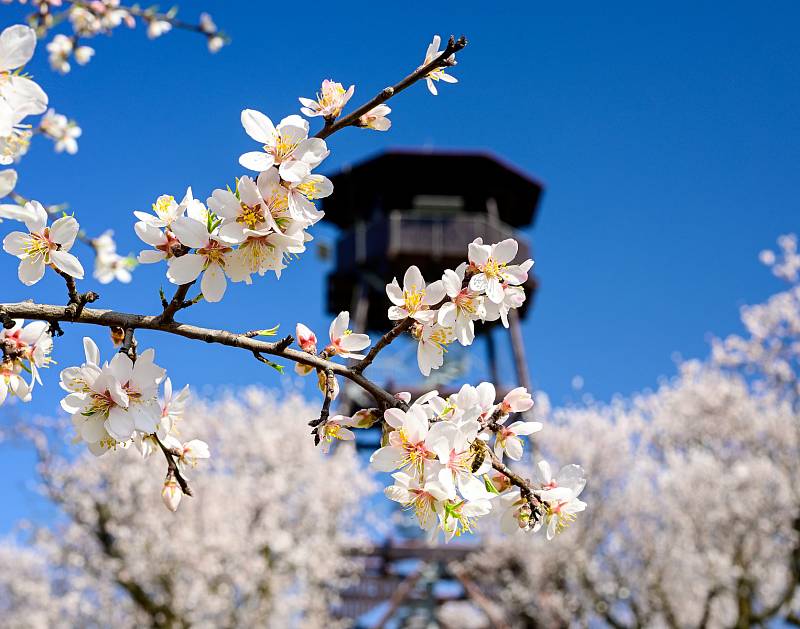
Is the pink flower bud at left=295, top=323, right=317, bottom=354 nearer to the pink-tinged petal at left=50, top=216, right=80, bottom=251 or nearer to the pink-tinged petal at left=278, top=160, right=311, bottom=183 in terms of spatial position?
the pink-tinged petal at left=278, top=160, right=311, bottom=183

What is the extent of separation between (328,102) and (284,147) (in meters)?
0.18

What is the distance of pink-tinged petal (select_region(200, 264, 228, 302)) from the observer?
59.3 inches

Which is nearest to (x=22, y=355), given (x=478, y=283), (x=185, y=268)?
(x=185, y=268)

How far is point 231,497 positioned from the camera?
1597cm

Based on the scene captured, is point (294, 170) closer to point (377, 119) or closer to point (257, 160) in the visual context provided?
point (257, 160)

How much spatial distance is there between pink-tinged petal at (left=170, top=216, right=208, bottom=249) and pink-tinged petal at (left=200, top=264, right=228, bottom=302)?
2.2 inches

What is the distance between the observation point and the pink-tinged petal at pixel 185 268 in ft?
4.81

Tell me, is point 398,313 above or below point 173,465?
above

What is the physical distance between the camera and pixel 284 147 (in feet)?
4.75

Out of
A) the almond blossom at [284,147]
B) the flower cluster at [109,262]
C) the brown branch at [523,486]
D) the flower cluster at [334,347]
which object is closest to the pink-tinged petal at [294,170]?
the almond blossom at [284,147]

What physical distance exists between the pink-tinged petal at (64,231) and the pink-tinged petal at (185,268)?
0.69ft

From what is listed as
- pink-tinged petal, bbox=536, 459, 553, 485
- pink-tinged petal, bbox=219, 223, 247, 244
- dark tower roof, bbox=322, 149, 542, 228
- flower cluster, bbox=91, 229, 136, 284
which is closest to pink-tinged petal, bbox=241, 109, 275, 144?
pink-tinged petal, bbox=219, 223, 247, 244

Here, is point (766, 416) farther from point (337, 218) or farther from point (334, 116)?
point (334, 116)

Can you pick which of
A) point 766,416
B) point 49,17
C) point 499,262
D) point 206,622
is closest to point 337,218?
point 206,622
